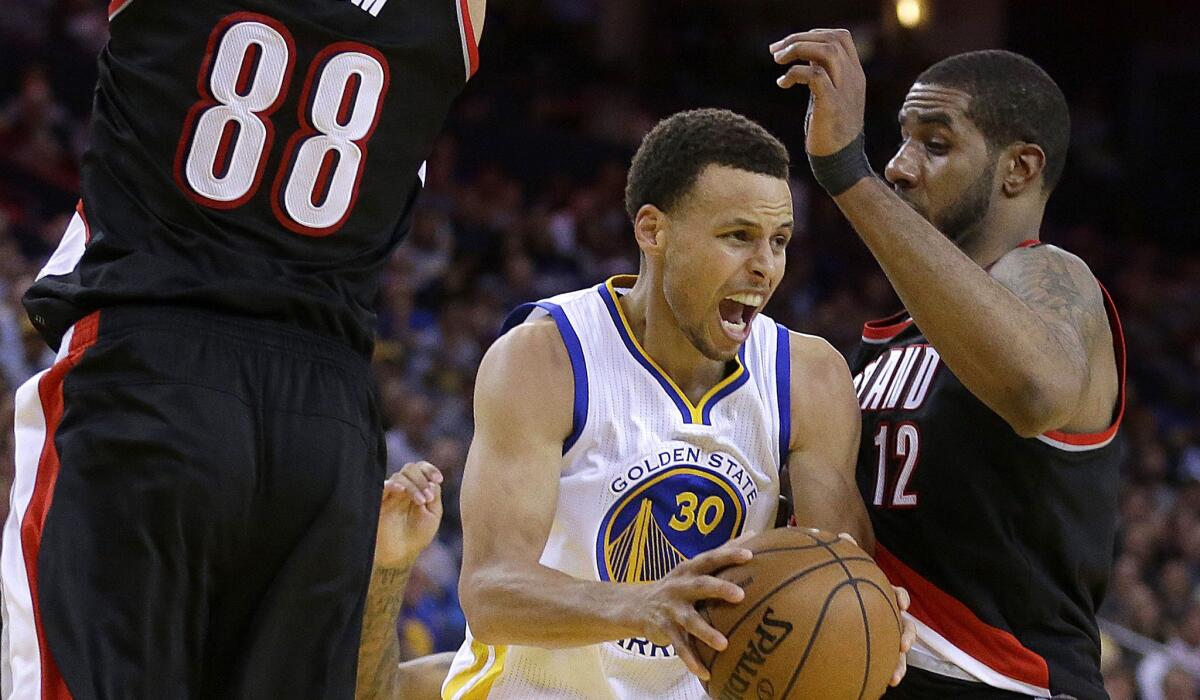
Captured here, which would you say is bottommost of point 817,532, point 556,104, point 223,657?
point 223,657

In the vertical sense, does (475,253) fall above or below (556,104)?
below

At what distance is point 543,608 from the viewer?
10.8 feet

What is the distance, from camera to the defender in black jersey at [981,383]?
3320 mm

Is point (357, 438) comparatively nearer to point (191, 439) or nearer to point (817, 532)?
point (191, 439)

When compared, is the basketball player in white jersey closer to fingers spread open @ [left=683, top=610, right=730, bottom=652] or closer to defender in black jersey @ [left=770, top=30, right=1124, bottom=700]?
defender in black jersey @ [left=770, top=30, right=1124, bottom=700]

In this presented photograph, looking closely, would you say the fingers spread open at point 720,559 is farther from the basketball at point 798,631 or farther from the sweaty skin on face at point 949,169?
the sweaty skin on face at point 949,169

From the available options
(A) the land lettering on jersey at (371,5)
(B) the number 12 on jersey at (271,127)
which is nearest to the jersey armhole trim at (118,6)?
(B) the number 12 on jersey at (271,127)

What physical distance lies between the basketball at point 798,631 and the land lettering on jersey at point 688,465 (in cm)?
59

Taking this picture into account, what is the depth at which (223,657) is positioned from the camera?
2.69m

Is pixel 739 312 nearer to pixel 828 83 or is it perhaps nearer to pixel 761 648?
pixel 828 83

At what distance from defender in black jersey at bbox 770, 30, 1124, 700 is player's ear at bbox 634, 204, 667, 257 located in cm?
53

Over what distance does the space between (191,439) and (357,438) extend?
324 mm

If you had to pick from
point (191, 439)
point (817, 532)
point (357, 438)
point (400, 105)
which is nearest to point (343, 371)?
point (357, 438)

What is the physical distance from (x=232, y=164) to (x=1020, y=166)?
2.07m
